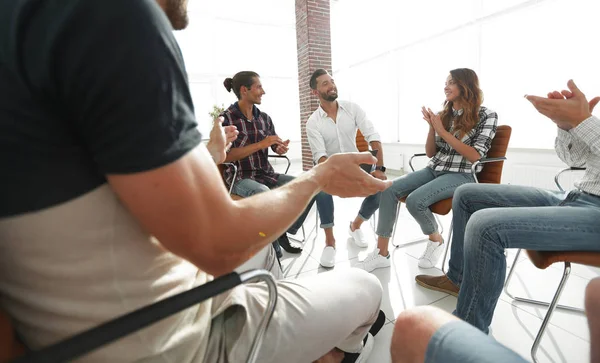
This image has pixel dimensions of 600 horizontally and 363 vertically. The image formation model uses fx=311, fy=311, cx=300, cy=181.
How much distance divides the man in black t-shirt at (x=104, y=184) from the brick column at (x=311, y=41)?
488cm

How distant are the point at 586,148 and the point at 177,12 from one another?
64.1 inches

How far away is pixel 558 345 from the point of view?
1341mm

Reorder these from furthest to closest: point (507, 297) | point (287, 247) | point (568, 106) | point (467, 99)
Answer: point (287, 247), point (467, 99), point (507, 297), point (568, 106)

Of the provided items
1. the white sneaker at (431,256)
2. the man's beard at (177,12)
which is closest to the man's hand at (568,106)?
the white sneaker at (431,256)

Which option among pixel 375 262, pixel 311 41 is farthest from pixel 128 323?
pixel 311 41

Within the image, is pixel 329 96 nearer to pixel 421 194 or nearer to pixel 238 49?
pixel 421 194

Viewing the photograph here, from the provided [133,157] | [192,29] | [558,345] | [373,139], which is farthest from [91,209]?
[192,29]

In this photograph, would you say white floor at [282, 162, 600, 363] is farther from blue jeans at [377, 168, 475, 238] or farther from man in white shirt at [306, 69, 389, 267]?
man in white shirt at [306, 69, 389, 267]

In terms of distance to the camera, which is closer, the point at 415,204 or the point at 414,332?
the point at 414,332

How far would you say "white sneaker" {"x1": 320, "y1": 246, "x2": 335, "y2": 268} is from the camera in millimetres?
2256

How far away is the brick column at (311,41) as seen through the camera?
5.22 meters

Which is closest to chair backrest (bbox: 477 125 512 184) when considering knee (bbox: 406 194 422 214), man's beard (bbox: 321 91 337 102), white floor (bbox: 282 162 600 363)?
knee (bbox: 406 194 422 214)

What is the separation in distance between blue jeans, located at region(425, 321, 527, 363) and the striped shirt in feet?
3.93

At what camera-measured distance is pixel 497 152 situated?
212 centimetres
